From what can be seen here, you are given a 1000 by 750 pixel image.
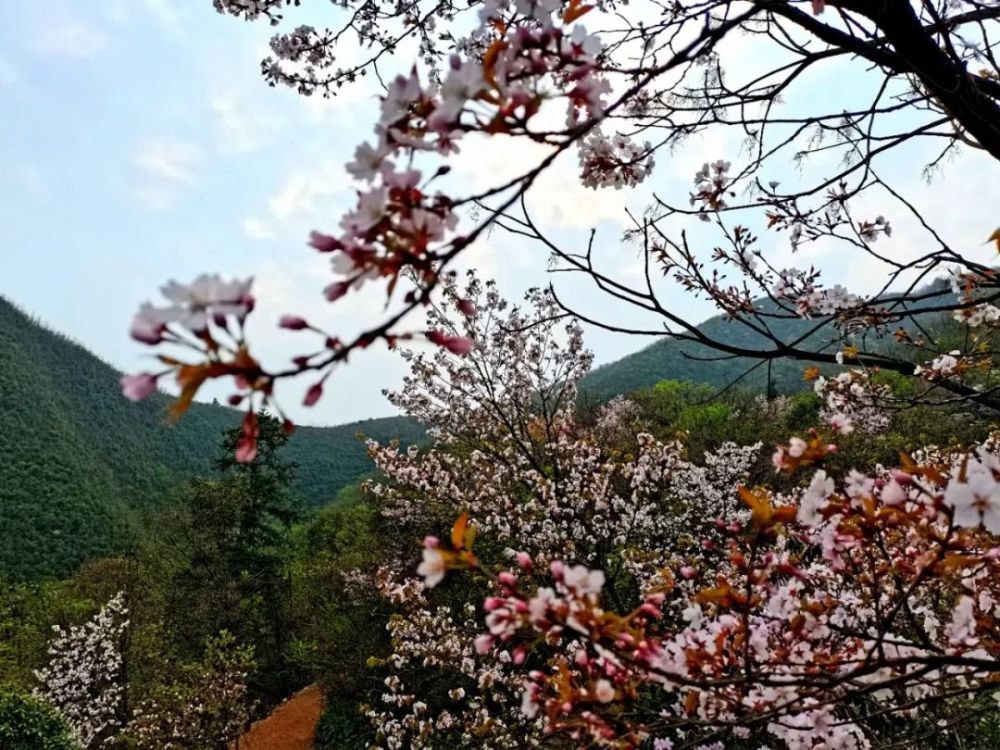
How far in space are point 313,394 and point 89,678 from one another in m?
14.5

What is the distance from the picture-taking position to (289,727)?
12.2m

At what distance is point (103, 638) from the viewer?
11883 mm

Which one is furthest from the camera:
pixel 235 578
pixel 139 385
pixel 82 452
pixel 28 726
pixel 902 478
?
pixel 82 452

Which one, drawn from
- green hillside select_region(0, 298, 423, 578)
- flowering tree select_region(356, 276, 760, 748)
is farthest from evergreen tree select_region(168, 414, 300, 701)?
flowering tree select_region(356, 276, 760, 748)

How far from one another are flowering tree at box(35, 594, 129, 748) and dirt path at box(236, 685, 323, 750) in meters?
2.57

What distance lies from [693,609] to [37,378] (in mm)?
42009

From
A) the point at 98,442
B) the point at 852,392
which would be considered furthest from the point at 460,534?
the point at 98,442

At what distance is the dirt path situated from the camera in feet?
37.9

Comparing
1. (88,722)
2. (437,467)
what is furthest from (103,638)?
(437,467)

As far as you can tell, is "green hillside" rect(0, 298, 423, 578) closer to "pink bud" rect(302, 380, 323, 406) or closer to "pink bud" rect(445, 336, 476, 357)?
"pink bud" rect(445, 336, 476, 357)

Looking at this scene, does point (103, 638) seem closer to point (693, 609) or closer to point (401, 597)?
point (401, 597)

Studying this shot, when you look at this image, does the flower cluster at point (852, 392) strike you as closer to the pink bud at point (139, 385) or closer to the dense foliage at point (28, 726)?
the pink bud at point (139, 385)

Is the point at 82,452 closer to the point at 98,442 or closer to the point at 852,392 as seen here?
the point at 98,442

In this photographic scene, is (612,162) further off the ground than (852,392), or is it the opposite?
(612,162)
